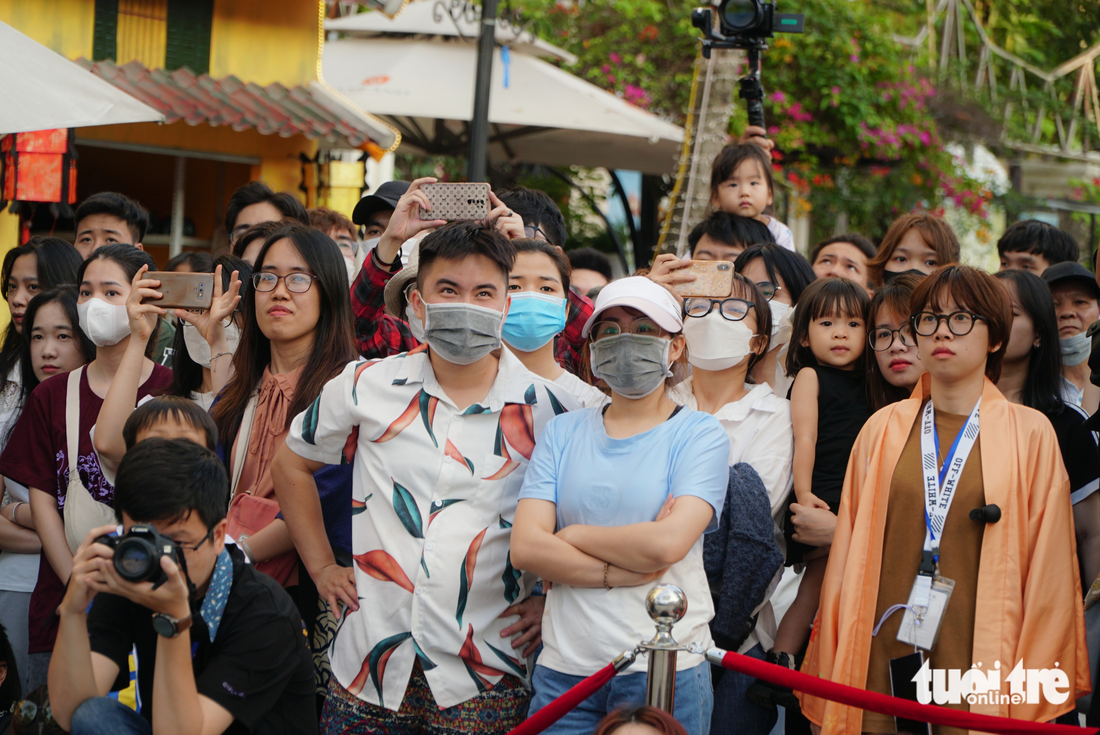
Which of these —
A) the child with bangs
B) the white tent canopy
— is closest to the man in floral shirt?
the child with bangs

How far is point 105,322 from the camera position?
3.87 meters

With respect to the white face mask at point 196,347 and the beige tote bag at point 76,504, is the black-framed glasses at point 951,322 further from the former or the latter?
the beige tote bag at point 76,504

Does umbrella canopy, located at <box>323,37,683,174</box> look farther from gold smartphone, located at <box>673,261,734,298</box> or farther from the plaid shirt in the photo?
gold smartphone, located at <box>673,261,734,298</box>

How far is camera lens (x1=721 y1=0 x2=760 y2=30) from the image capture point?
18.1ft

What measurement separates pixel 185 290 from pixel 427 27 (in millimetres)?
5942

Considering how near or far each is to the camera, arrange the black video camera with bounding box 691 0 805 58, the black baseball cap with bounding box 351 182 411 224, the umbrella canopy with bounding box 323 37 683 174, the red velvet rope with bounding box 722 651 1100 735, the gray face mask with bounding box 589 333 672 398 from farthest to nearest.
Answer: the umbrella canopy with bounding box 323 37 683 174 → the black video camera with bounding box 691 0 805 58 → the black baseball cap with bounding box 351 182 411 224 → the gray face mask with bounding box 589 333 672 398 → the red velvet rope with bounding box 722 651 1100 735

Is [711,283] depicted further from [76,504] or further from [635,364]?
[76,504]

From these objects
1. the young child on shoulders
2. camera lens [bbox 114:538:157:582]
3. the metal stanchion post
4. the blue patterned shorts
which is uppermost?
the young child on shoulders

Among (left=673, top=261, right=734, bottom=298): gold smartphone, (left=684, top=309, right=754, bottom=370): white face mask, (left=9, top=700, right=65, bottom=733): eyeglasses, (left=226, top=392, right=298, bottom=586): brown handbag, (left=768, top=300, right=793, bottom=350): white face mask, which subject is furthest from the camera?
(left=768, top=300, right=793, bottom=350): white face mask

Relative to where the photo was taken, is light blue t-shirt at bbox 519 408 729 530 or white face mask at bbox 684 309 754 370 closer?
light blue t-shirt at bbox 519 408 729 530

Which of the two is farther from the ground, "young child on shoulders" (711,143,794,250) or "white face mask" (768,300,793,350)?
"young child on shoulders" (711,143,794,250)

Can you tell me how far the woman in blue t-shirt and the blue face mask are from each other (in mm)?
540

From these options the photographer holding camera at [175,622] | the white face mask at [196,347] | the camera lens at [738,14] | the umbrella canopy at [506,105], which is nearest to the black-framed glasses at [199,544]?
the photographer holding camera at [175,622]

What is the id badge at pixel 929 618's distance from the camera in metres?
3.06
